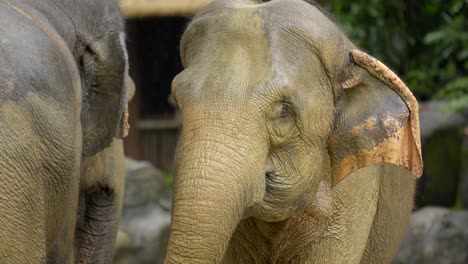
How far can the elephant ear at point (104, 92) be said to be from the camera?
243 inches

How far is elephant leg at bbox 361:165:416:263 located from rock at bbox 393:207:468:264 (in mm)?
3371

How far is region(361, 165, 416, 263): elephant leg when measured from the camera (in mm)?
5816

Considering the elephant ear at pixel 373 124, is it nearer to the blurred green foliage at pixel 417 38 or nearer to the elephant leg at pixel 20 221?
the elephant leg at pixel 20 221

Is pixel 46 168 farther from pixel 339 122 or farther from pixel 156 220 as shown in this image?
pixel 156 220

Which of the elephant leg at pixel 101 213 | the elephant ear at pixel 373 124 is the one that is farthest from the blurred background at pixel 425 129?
the elephant ear at pixel 373 124

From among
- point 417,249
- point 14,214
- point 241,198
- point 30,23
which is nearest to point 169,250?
point 241,198

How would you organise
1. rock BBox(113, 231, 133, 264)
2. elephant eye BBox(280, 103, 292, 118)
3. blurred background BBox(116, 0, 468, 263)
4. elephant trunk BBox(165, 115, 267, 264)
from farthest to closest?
1. rock BBox(113, 231, 133, 264)
2. blurred background BBox(116, 0, 468, 263)
3. elephant eye BBox(280, 103, 292, 118)
4. elephant trunk BBox(165, 115, 267, 264)

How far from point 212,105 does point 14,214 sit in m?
0.83

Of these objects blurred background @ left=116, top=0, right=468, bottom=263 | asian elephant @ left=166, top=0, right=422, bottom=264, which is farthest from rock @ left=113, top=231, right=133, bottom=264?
asian elephant @ left=166, top=0, right=422, bottom=264

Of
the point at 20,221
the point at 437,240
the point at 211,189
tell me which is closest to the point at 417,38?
the point at 437,240

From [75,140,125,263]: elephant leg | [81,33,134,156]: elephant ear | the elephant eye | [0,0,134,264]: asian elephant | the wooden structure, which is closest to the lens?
the elephant eye

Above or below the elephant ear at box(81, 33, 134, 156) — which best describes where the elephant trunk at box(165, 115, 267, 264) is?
above

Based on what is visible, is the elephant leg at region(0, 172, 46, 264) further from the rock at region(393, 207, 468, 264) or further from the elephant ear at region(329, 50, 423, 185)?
the rock at region(393, 207, 468, 264)

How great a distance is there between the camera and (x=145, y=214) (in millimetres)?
9883
